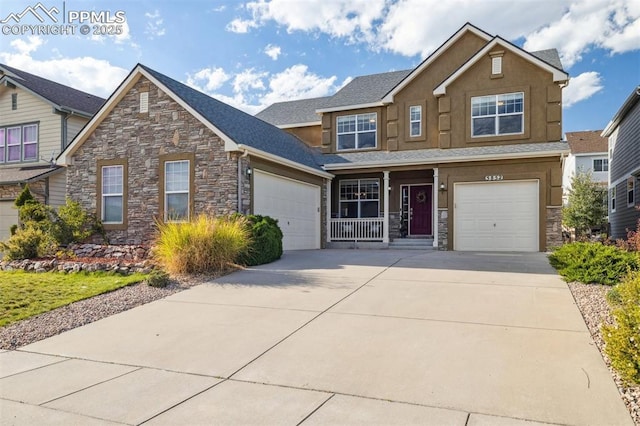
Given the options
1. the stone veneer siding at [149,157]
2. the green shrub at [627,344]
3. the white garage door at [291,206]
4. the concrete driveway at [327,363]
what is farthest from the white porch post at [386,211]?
the green shrub at [627,344]

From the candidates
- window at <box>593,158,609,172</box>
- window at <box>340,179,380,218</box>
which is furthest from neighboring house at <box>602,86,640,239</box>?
window at <box>593,158,609,172</box>

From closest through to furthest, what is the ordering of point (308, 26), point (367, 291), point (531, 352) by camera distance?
point (531, 352) < point (367, 291) < point (308, 26)

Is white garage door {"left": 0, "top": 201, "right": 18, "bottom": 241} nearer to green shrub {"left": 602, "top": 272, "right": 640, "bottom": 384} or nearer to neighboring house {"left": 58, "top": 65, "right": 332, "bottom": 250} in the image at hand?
neighboring house {"left": 58, "top": 65, "right": 332, "bottom": 250}

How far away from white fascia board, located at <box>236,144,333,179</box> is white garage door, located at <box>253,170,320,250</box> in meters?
0.49

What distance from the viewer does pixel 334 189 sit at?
18.5m

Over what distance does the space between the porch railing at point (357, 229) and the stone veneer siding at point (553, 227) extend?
574cm

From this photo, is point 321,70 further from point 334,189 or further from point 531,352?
point 531,352

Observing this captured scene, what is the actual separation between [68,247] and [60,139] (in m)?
7.68

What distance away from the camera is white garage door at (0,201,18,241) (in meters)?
17.5

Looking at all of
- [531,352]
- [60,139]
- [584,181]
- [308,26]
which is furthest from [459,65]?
[60,139]

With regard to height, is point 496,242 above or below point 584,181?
below

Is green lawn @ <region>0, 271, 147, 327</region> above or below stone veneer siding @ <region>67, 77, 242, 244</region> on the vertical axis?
below

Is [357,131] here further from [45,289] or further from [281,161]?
[45,289]

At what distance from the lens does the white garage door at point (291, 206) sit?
42.8 ft
